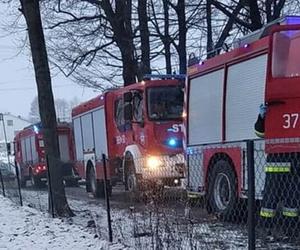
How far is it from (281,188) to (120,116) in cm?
919

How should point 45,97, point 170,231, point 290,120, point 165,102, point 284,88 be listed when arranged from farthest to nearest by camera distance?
point 165,102
point 45,97
point 284,88
point 290,120
point 170,231

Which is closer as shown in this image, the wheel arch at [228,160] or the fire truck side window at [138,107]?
the wheel arch at [228,160]

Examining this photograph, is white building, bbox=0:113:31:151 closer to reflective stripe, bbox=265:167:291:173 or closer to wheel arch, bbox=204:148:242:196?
wheel arch, bbox=204:148:242:196

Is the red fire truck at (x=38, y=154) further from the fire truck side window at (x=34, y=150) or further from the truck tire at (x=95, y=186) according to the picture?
the truck tire at (x=95, y=186)

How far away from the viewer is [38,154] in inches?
1147

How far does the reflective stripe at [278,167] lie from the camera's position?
733 centimetres

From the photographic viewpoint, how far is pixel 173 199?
745 centimetres

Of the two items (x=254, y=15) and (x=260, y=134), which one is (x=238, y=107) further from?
(x=254, y=15)

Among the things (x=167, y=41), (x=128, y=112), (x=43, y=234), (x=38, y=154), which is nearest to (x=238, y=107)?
(x=43, y=234)

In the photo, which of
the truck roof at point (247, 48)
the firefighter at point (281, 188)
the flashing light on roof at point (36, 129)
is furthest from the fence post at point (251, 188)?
the flashing light on roof at point (36, 129)

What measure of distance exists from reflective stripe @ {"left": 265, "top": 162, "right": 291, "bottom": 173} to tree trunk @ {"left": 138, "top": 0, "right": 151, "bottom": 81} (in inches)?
603

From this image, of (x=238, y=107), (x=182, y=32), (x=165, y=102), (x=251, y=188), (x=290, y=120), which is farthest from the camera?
(x=182, y=32)

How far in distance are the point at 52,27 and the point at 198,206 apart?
16218mm

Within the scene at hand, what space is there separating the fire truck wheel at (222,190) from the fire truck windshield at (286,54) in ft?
7.30
